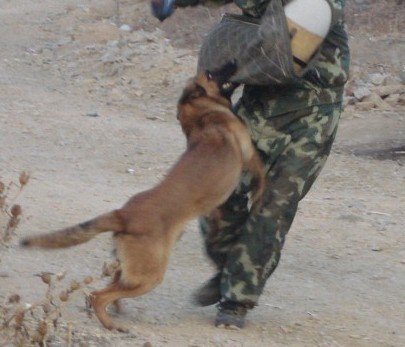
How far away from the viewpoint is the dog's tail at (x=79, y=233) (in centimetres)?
450

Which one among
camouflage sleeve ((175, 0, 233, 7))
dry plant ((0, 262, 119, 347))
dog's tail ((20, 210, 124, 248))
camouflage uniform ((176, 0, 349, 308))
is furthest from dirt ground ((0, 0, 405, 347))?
camouflage sleeve ((175, 0, 233, 7))

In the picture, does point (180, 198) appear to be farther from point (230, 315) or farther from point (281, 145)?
point (230, 315)

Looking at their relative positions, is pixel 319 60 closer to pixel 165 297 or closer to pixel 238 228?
pixel 238 228

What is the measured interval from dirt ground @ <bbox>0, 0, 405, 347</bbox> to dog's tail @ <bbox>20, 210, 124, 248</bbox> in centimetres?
19

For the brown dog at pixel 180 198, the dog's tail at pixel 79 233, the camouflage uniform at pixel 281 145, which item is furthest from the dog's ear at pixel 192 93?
the dog's tail at pixel 79 233

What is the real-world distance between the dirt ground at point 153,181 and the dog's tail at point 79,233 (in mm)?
187

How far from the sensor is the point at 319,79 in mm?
4820

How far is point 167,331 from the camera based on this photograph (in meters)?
4.85

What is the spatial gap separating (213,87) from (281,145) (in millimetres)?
395

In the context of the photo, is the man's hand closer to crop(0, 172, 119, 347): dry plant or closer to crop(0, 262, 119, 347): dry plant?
crop(0, 172, 119, 347): dry plant

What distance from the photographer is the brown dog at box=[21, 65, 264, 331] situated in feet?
14.9

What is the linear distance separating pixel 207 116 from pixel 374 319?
1361mm

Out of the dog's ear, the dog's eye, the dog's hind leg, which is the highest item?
the dog's eye

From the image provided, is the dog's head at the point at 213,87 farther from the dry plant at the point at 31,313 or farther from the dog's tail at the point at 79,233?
the dry plant at the point at 31,313
